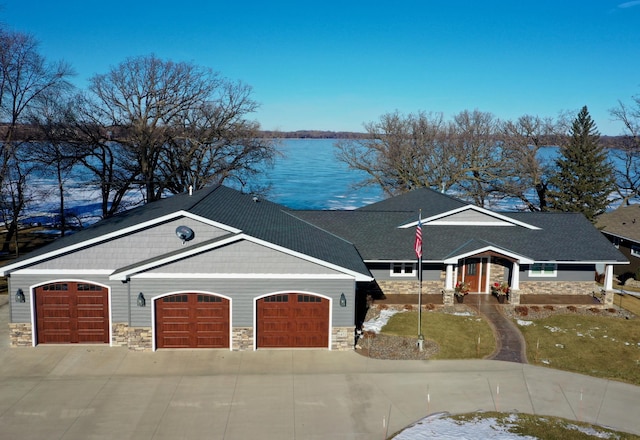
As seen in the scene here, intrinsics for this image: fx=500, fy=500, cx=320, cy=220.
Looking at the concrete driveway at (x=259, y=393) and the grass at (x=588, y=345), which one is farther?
the grass at (x=588, y=345)

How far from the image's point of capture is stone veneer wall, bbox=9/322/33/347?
1742 cm

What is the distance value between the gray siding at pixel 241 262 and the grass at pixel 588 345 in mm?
8923

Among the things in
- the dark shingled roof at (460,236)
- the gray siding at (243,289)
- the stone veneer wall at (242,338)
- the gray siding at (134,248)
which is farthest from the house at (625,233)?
the gray siding at (134,248)

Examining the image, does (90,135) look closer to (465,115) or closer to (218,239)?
(218,239)

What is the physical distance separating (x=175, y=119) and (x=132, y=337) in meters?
24.1

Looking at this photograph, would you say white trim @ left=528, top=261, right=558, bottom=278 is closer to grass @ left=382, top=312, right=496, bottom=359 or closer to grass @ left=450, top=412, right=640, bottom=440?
grass @ left=382, top=312, right=496, bottom=359

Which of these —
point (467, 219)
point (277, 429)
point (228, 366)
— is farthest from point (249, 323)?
point (467, 219)

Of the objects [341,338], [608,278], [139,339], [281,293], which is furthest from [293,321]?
[608,278]

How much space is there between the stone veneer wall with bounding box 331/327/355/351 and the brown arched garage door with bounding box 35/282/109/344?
8073 mm

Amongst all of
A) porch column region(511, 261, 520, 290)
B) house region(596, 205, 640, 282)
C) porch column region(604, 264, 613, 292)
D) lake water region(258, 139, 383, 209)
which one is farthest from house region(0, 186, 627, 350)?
lake water region(258, 139, 383, 209)

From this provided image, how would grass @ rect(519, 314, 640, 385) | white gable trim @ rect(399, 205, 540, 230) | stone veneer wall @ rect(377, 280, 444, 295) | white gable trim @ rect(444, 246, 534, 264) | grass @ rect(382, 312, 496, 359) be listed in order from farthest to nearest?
white gable trim @ rect(399, 205, 540, 230)
stone veneer wall @ rect(377, 280, 444, 295)
white gable trim @ rect(444, 246, 534, 264)
grass @ rect(382, 312, 496, 359)
grass @ rect(519, 314, 640, 385)

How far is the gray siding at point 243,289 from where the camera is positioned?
17.0m

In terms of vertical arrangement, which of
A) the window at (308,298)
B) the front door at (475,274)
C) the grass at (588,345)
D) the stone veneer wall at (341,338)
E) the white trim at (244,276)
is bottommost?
the grass at (588,345)

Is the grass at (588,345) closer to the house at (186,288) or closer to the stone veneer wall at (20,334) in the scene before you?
the house at (186,288)
